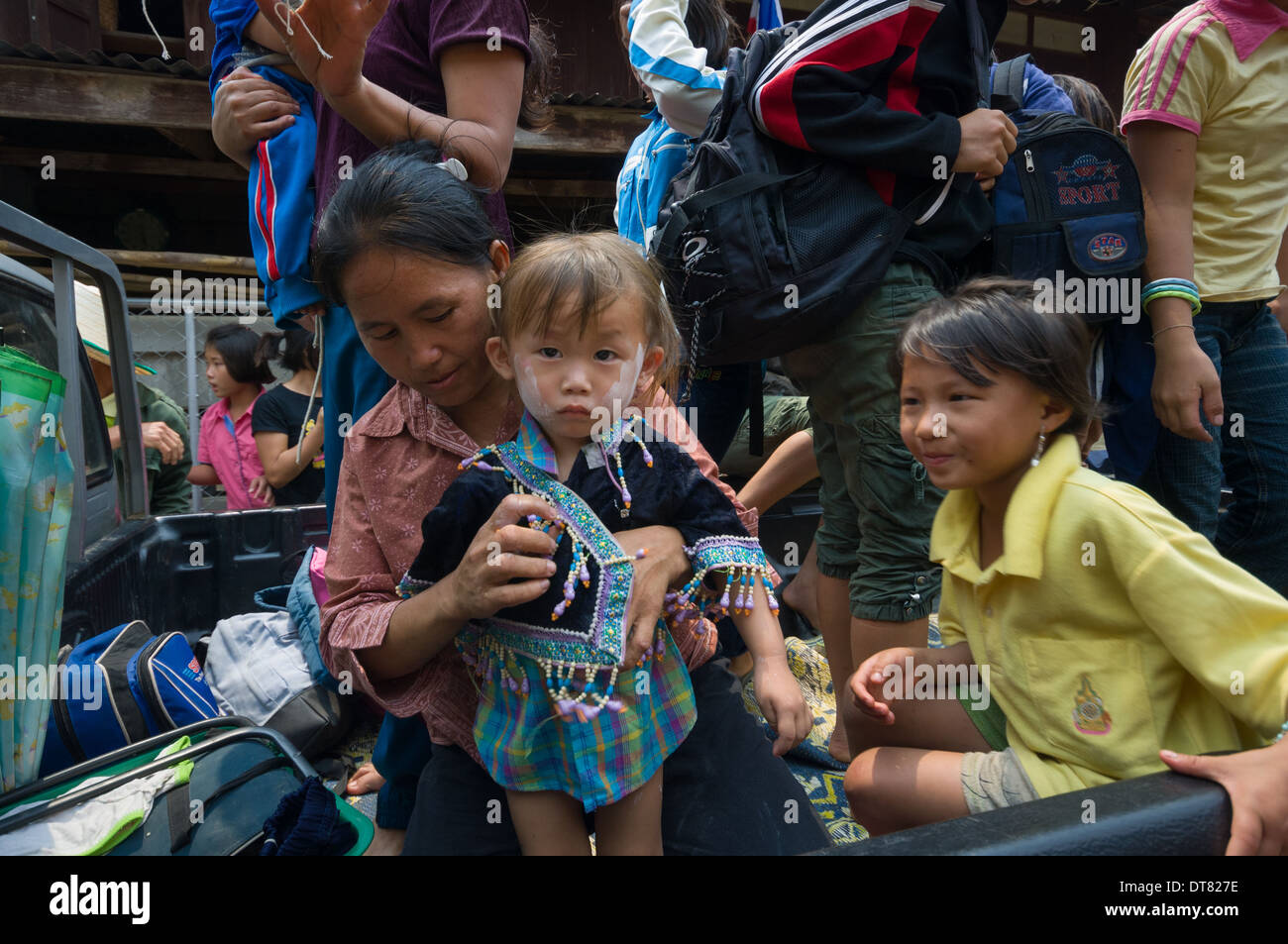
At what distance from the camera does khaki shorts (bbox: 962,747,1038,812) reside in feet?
4.02

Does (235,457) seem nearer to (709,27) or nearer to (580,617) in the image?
(709,27)

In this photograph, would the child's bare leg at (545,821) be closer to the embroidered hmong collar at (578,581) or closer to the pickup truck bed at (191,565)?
the embroidered hmong collar at (578,581)

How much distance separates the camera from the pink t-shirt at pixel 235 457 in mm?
4254

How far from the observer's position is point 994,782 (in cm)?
125

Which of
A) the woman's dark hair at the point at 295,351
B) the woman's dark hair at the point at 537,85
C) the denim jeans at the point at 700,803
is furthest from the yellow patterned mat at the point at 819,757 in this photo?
the woman's dark hair at the point at 295,351

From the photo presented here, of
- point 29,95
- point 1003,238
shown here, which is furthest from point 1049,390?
point 29,95

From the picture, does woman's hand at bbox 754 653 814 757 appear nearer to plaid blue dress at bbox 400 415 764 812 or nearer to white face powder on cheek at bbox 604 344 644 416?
plaid blue dress at bbox 400 415 764 812

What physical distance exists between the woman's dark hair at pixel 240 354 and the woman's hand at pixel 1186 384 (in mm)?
4001

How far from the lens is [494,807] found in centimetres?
137

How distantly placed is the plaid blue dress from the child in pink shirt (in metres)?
3.27

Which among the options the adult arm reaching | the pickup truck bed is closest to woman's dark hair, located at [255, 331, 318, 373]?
the pickup truck bed

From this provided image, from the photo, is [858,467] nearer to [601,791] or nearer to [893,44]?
[893,44]

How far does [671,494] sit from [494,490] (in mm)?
263

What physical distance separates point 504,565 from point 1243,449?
1960mm
